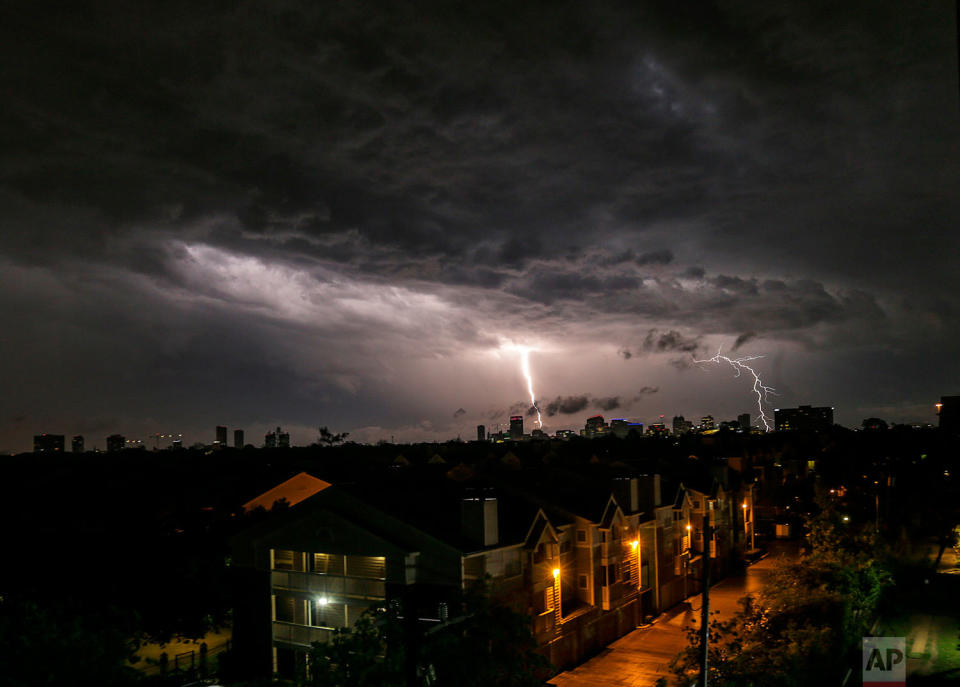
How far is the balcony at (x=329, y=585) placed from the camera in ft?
84.9

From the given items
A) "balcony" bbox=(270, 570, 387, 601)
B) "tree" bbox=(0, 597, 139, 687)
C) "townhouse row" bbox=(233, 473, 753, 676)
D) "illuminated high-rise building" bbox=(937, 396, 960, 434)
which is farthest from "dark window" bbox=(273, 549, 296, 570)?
"illuminated high-rise building" bbox=(937, 396, 960, 434)

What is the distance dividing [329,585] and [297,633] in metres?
2.56

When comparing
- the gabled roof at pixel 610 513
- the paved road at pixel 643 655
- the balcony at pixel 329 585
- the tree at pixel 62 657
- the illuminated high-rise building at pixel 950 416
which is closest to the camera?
the tree at pixel 62 657

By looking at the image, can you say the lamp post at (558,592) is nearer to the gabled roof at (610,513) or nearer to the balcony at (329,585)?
the gabled roof at (610,513)

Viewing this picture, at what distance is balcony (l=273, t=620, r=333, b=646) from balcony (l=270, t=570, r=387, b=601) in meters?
1.33

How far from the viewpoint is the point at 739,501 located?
53688 millimetres

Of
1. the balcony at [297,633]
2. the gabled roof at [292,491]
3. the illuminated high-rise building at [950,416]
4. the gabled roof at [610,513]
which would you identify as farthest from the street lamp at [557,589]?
the illuminated high-rise building at [950,416]

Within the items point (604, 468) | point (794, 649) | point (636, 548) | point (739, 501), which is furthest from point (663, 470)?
point (794, 649)

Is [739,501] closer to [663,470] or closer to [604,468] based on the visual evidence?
[663,470]

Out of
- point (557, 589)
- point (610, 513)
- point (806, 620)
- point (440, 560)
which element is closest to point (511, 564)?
point (440, 560)

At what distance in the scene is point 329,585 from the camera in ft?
87.9

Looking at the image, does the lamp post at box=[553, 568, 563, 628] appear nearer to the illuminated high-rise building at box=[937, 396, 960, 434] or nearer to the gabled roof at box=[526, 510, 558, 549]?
the gabled roof at box=[526, 510, 558, 549]

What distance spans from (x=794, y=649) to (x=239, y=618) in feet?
69.2

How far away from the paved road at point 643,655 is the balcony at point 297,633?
8.95 m
